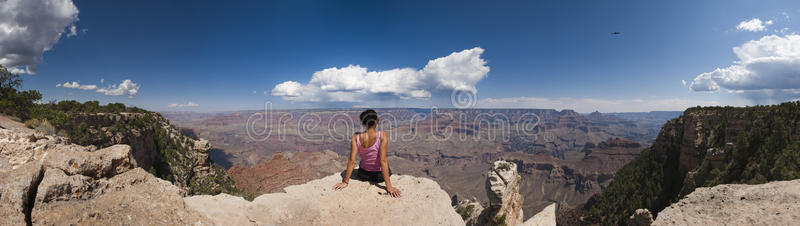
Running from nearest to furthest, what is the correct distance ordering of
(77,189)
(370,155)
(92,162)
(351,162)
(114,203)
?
(77,189)
(114,203)
(92,162)
(351,162)
(370,155)

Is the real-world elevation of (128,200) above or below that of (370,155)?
below

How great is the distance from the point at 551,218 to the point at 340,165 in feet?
286

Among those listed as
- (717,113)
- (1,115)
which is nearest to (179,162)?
(1,115)

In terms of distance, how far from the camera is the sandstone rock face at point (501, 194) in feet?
70.9

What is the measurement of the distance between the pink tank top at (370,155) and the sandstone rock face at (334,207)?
1.53 ft

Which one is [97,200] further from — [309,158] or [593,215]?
[309,158]

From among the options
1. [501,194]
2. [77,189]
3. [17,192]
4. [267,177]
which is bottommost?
[267,177]

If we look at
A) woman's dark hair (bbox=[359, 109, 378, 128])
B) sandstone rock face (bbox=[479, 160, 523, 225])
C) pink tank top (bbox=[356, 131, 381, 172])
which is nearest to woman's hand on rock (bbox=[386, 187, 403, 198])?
pink tank top (bbox=[356, 131, 381, 172])

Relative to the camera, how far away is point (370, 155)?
21.2 ft

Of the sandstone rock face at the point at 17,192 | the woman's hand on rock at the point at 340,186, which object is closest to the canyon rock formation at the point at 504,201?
the woman's hand on rock at the point at 340,186

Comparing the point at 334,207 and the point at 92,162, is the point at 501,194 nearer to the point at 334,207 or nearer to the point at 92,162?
the point at 334,207

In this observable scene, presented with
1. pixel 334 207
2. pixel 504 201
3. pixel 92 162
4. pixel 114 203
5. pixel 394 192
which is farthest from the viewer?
pixel 504 201

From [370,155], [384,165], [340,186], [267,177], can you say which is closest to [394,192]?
[384,165]

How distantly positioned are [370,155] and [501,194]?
1863cm
